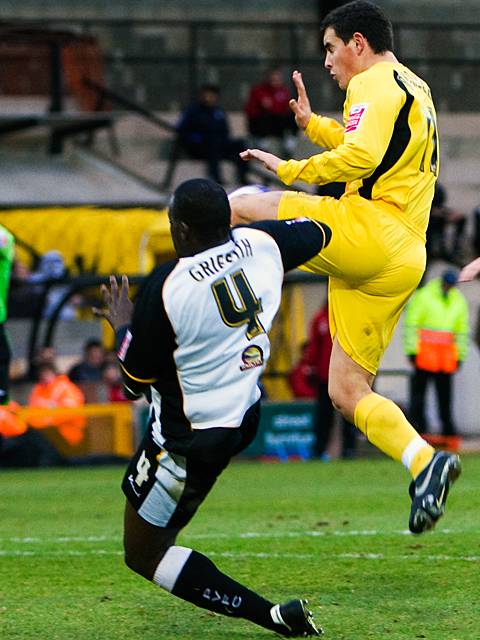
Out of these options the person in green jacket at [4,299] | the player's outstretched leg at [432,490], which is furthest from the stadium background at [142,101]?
the player's outstretched leg at [432,490]

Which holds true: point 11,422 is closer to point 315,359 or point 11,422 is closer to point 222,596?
point 315,359

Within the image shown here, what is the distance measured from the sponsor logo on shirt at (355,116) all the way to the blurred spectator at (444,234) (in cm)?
1437

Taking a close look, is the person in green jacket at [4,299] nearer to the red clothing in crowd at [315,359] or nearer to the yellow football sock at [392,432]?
the yellow football sock at [392,432]

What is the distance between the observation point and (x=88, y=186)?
22.2 meters

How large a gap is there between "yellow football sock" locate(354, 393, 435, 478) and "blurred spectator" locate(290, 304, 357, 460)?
30.1ft

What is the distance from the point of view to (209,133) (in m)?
21.7

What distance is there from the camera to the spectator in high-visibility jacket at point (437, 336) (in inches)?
688

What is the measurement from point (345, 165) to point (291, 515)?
4150 millimetres

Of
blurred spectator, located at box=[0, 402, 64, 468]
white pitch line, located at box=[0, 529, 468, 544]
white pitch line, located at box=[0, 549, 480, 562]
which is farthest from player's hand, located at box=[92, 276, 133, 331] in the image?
blurred spectator, located at box=[0, 402, 64, 468]

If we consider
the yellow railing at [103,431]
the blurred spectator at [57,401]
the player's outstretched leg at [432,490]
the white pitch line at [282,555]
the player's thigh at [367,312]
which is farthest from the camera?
the yellow railing at [103,431]

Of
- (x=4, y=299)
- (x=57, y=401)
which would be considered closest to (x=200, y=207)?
(x=4, y=299)

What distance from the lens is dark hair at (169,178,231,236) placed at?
5.49 metres

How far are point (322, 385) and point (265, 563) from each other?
853 cm

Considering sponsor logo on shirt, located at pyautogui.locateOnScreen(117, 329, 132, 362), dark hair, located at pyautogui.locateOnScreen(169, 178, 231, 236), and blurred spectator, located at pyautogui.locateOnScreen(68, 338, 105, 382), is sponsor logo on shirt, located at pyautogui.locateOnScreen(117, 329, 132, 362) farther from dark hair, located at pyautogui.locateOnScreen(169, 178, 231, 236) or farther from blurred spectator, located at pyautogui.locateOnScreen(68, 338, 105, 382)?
blurred spectator, located at pyautogui.locateOnScreen(68, 338, 105, 382)
